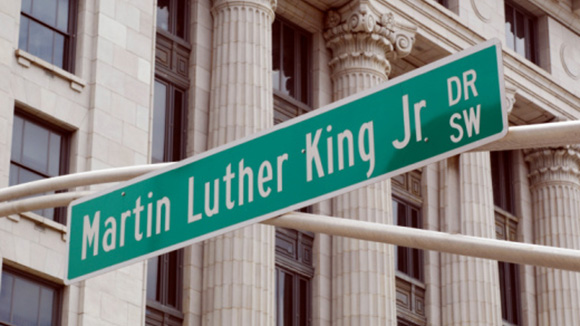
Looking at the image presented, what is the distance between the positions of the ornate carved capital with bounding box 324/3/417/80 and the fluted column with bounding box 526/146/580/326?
8950 millimetres

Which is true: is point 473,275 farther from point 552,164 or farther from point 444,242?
point 444,242

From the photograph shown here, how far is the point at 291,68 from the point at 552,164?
1158cm

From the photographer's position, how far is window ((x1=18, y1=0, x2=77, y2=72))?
25500 millimetres

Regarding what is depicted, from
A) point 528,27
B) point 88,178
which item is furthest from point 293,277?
point 88,178

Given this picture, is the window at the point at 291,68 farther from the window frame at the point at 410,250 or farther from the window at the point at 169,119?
the window frame at the point at 410,250

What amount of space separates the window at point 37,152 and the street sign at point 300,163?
48.0 feet

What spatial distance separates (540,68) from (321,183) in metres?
33.4

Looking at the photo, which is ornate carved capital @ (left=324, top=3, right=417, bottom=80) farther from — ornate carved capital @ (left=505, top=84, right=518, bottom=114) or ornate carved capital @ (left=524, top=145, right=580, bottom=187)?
ornate carved capital @ (left=524, top=145, right=580, bottom=187)

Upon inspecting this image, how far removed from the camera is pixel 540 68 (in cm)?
4116

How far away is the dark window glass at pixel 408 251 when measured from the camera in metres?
35.9

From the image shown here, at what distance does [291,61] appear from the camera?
34.4 meters

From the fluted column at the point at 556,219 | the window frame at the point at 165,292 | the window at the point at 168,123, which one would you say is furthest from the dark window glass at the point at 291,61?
the fluted column at the point at 556,219

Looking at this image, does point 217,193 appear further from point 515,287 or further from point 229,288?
point 515,287

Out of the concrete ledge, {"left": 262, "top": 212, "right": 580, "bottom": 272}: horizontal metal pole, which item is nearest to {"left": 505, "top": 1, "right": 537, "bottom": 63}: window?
the concrete ledge
